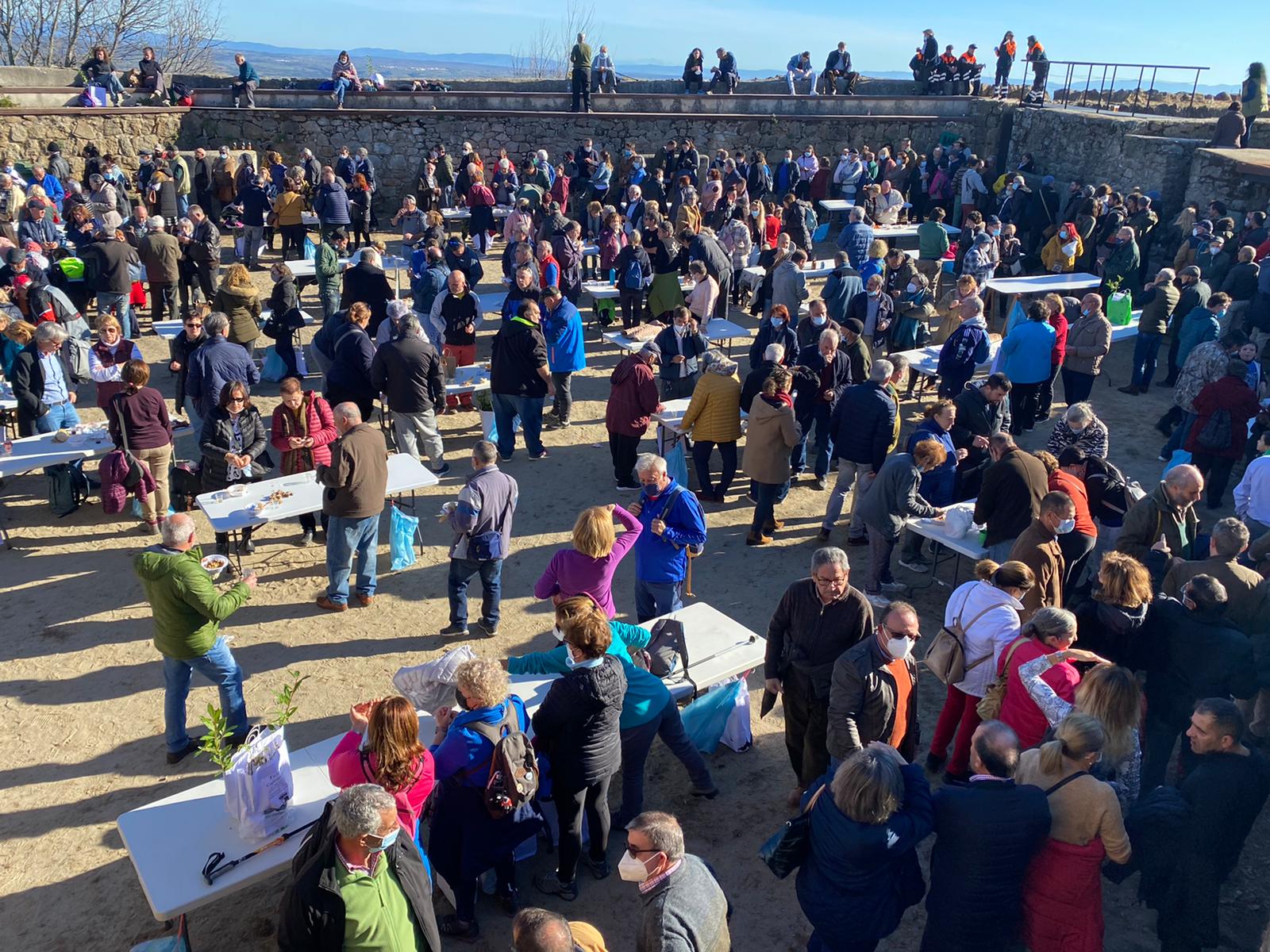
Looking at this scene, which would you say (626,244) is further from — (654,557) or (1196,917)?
(1196,917)

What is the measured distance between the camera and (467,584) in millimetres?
6371

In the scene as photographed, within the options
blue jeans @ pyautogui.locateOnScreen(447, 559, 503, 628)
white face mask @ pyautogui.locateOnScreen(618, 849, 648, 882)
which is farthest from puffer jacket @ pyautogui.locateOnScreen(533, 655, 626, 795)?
blue jeans @ pyautogui.locateOnScreen(447, 559, 503, 628)

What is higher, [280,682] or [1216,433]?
[1216,433]

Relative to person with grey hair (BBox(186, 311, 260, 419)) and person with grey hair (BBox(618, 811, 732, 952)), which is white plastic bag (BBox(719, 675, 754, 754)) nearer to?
person with grey hair (BBox(618, 811, 732, 952))

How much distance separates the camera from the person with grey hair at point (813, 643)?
14.9ft

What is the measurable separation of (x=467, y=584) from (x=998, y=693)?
11.1 ft

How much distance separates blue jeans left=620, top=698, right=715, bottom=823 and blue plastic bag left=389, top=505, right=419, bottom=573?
3.09 m

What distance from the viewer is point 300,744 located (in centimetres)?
540

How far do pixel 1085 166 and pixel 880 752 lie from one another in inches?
703

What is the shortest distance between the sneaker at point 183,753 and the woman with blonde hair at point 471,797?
79.8 inches

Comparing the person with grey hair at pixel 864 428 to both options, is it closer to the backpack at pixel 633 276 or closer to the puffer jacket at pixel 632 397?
the puffer jacket at pixel 632 397

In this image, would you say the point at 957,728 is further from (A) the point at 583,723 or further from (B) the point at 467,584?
(B) the point at 467,584

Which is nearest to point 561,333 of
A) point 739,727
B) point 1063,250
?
point 739,727

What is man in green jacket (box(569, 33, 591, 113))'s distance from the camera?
66.9 feet
